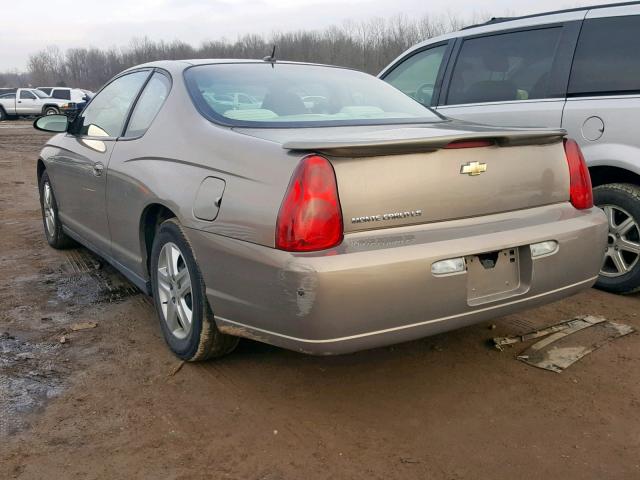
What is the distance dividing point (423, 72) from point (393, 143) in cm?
326

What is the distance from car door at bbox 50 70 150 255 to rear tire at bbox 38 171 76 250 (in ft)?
1.32

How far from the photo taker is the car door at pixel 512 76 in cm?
425

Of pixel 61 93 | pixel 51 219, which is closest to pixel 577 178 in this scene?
pixel 51 219

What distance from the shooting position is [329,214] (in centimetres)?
227

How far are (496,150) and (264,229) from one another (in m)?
1.08

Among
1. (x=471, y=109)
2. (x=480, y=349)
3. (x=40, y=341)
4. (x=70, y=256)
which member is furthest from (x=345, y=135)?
(x=70, y=256)

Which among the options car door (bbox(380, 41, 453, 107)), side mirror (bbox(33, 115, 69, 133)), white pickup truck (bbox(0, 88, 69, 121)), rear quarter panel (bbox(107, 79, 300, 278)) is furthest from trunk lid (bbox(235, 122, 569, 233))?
white pickup truck (bbox(0, 88, 69, 121))

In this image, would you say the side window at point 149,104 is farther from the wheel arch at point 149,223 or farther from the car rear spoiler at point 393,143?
the car rear spoiler at point 393,143

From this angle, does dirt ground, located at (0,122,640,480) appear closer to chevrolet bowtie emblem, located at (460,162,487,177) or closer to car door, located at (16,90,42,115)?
chevrolet bowtie emblem, located at (460,162,487,177)

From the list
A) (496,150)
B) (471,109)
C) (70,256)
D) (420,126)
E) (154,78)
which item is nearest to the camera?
(496,150)

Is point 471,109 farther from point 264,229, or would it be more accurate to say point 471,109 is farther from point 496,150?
point 264,229

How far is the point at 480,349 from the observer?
127 inches

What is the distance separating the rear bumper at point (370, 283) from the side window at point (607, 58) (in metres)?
1.71

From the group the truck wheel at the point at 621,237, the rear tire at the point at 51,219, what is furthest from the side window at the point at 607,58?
the rear tire at the point at 51,219
